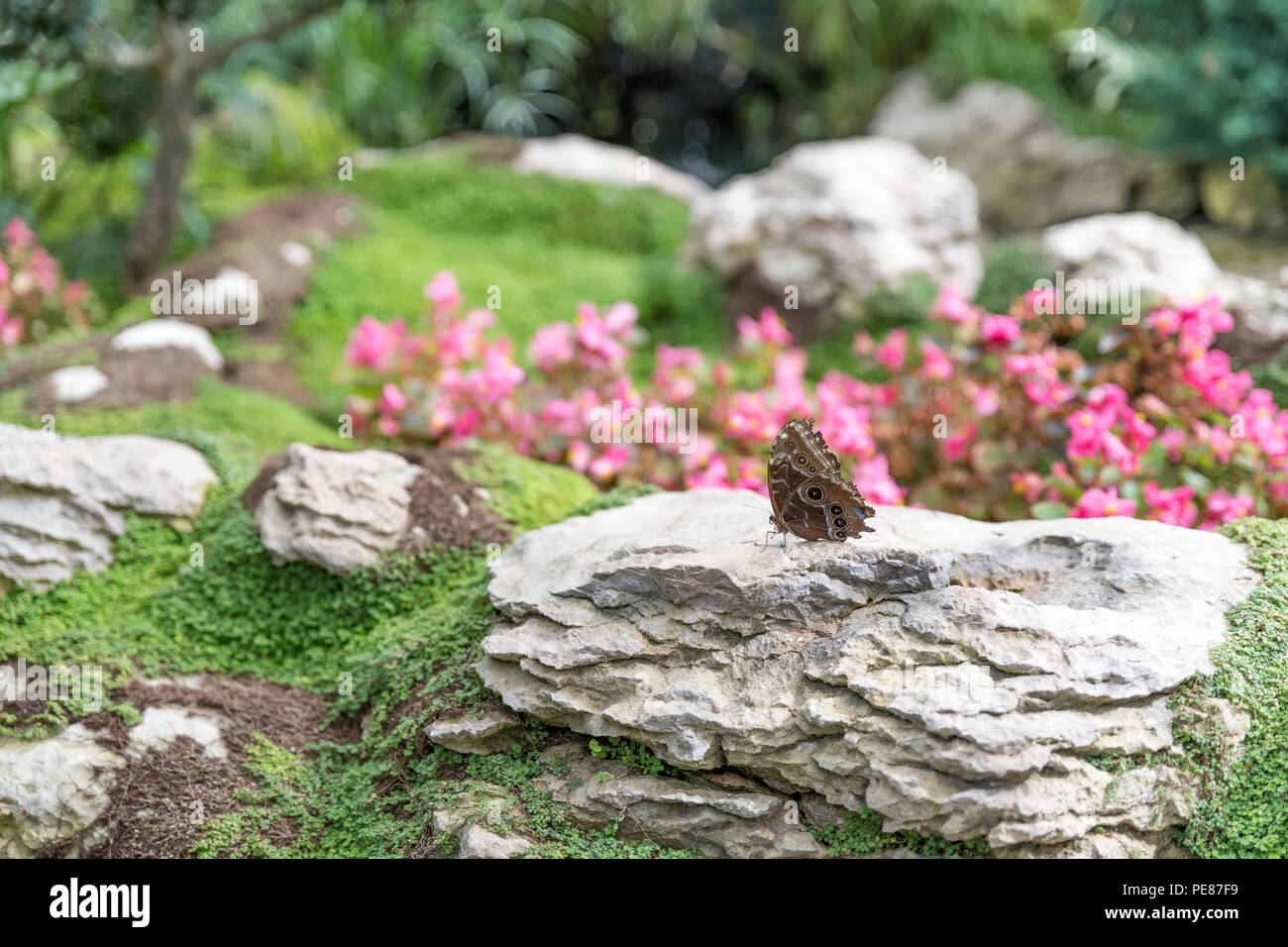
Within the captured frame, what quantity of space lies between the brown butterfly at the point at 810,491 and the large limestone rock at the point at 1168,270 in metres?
2.51

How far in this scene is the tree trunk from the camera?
614cm

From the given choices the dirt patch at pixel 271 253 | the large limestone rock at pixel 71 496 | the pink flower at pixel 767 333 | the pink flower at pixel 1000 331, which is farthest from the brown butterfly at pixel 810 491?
the dirt patch at pixel 271 253

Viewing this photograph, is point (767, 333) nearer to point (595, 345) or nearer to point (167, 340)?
point (595, 345)

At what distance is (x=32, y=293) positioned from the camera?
5.91 meters

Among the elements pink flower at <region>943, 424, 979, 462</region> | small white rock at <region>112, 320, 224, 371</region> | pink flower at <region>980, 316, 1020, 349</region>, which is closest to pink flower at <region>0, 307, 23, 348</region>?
small white rock at <region>112, 320, 224, 371</region>

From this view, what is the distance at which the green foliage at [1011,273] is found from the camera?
547 cm

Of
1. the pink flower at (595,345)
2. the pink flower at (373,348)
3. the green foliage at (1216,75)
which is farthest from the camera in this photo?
the green foliage at (1216,75)

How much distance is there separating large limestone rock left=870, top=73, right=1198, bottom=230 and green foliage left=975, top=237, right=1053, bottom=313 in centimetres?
205

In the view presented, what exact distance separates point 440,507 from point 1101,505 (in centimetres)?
226

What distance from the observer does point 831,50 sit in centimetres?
930

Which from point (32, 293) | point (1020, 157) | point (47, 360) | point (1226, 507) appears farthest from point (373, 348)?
point (1020, 157)

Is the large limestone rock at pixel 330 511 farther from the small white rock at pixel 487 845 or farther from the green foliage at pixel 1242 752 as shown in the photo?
the green foliage at pixel 1242 752

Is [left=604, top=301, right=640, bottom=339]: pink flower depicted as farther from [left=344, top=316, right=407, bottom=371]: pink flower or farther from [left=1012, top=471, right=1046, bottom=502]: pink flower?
[left=1012, top=471, right=1046, bottom=502]: pink flower

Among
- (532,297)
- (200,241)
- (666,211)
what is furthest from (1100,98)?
(200,241)
